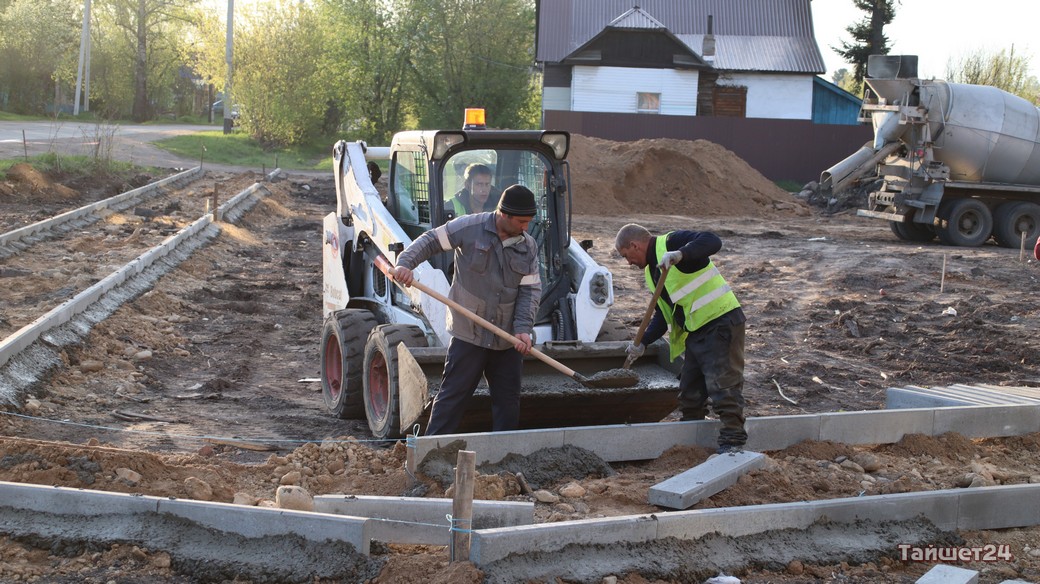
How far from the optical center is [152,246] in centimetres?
1595

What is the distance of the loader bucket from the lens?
23.5 feet

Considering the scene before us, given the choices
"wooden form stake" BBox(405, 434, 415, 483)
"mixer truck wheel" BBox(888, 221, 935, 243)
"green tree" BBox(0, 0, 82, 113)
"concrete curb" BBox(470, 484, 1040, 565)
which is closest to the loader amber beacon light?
"wooden form stake" BBox(405, 434, 415, 483)

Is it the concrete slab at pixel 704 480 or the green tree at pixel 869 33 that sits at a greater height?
the green tree at pixel 869 33

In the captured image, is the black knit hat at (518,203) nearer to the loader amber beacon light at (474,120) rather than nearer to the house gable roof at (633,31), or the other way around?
the loader amber beacon light at (474,120)

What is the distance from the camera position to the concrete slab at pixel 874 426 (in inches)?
287

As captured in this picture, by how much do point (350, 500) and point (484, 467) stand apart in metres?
1.13

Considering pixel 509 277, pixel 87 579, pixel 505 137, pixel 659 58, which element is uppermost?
pixel 659 58

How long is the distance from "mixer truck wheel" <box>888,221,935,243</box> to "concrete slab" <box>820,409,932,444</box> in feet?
52.2

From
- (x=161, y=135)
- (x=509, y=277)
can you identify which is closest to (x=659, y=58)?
(x=161, y=135)

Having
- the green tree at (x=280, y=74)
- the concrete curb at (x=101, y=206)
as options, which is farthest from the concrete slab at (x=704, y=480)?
the green tree at (x=280, y=74)

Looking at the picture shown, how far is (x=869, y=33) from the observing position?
1752 inches

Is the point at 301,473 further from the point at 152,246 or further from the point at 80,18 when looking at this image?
the point at 80,18

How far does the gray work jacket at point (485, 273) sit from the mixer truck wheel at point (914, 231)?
17.5 metres

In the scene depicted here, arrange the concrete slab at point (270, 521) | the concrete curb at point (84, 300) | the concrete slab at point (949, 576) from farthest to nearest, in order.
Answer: the concrete curb at point (84, 300) → the concrete slab at point (270, 521) → the concrete slab at point (949, 576)
